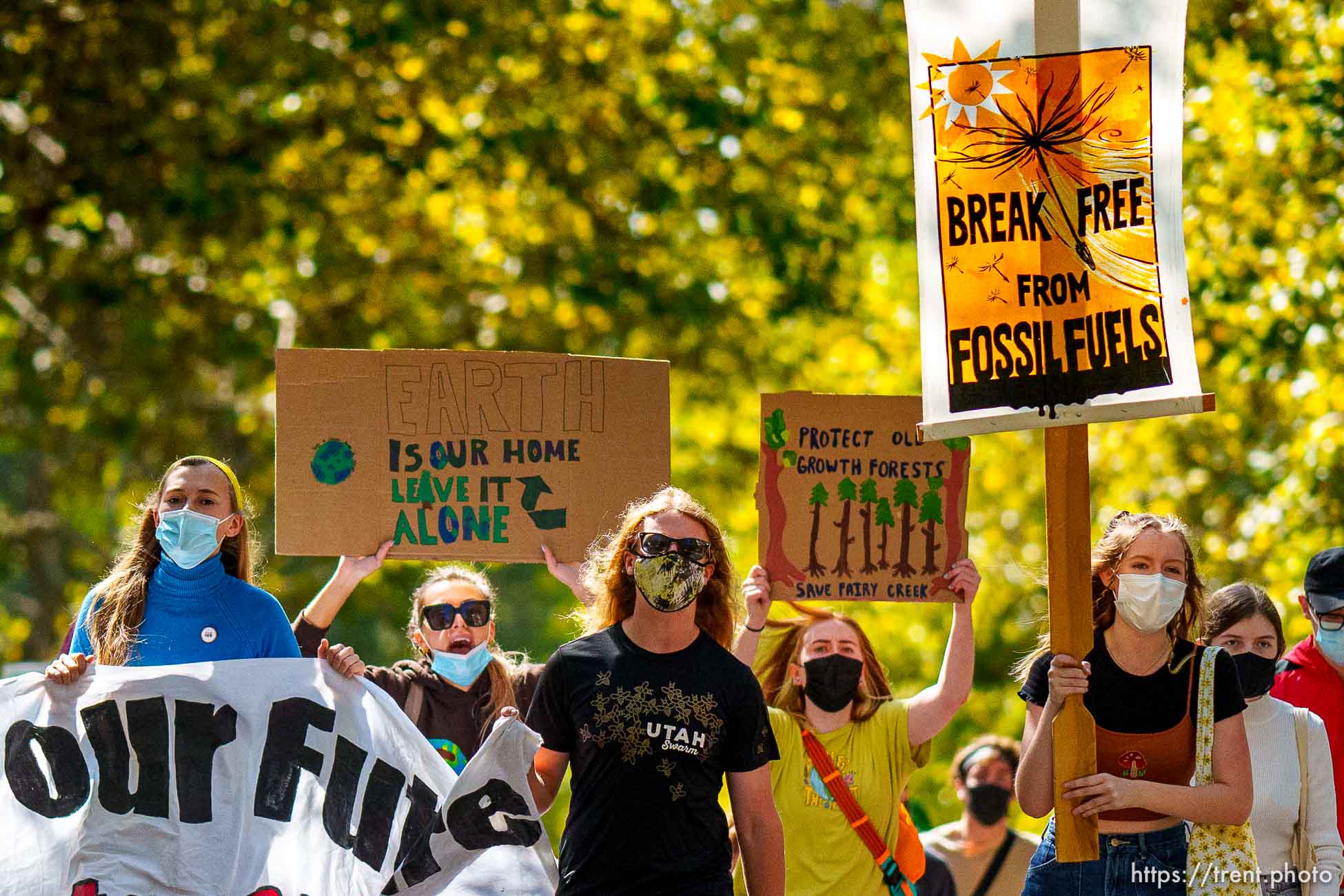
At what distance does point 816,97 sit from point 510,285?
2.64m

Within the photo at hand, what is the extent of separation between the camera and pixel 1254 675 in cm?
531

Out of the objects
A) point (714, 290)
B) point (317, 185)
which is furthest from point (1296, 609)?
point (317, 185)

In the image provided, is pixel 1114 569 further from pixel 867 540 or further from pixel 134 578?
pixel 134 578

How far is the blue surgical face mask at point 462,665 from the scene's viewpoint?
5.56m

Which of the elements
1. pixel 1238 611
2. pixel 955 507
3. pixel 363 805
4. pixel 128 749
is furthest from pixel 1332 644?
pixel 128 749

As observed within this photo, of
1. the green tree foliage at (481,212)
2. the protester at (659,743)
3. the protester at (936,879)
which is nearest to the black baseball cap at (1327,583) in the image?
the protester at (936,879)

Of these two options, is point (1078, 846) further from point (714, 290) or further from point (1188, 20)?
point (714, 290)

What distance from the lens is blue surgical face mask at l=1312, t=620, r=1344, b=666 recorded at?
5574mm

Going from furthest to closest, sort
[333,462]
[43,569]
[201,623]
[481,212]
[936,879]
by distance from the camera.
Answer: [43,569] < [481,212] < [936,879] < [333,462] < [201,623]

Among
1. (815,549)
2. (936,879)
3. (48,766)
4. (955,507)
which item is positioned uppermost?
(955,507)

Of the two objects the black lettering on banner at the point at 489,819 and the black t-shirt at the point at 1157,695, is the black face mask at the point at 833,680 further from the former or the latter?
the black lettering on banner at the point at 489,819

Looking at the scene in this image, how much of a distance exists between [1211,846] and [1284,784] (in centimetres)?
82

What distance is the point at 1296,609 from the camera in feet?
31.9

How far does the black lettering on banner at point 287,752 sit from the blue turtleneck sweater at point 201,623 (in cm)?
17
